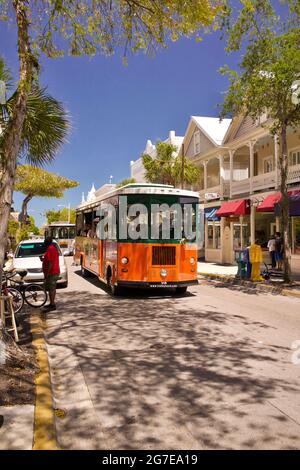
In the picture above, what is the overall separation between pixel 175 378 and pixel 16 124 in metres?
4.00

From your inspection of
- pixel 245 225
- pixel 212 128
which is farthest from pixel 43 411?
pixel 212 128

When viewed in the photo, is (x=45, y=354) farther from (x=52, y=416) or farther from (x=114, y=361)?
(x=52, y=416)

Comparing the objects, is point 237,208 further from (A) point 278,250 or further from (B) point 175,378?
(B) point 175,378

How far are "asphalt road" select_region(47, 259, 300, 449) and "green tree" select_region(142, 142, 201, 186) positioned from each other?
21959 millimetres

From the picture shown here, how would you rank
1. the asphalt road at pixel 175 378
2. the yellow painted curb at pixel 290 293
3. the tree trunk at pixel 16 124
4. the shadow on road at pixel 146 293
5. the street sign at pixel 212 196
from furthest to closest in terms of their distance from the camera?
the street sign at pixel 212 196 < the yellow painted curb at pixel 290 293 < the shadow on road at pixel 146 293 < the tree trunk at pixel 16 124 < the asphalt road at pixel 175 378

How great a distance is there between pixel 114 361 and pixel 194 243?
274 inches

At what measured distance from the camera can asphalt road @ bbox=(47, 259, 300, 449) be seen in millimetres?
3943

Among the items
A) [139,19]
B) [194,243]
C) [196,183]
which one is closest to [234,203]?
[196,183]

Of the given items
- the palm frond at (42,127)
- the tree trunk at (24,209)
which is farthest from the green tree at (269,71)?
the tree trunk at (24,209)

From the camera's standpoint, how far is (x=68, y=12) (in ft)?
23.9

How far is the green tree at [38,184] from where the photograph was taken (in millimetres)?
41094

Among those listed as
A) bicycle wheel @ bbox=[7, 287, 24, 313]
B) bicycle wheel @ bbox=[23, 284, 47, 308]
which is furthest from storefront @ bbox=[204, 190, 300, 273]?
bicycle wheel @ bbox=[7, 287, 24, 313]

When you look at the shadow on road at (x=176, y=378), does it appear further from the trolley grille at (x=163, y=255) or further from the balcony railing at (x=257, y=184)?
the balcony railing at (x=257, y=184)

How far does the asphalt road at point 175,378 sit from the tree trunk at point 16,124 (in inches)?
85.2
